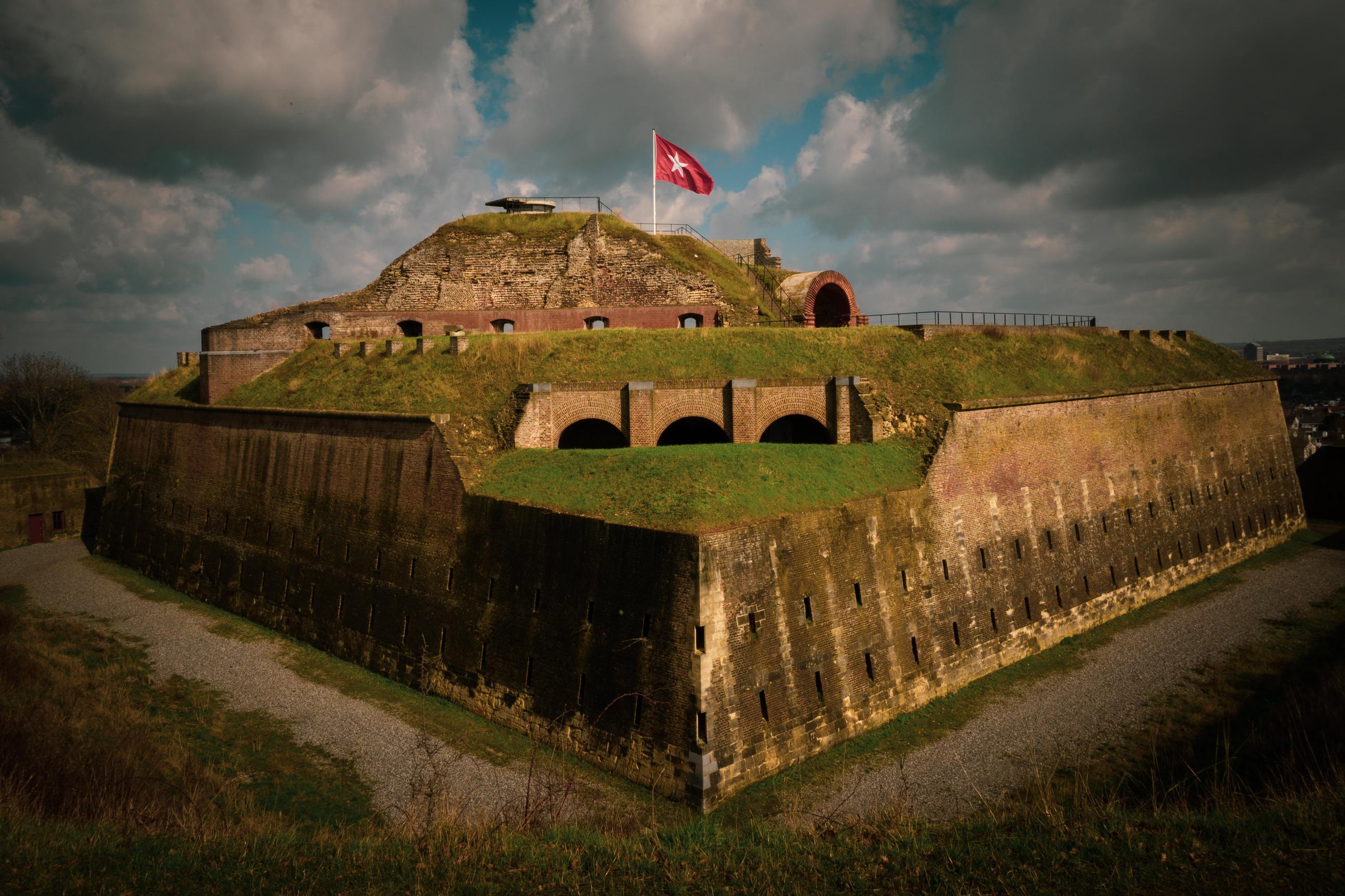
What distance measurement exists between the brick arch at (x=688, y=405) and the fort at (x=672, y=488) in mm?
100

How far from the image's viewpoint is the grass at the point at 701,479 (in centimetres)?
1485

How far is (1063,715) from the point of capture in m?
16.3

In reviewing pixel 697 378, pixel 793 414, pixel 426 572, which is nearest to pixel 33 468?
pixel 426 572

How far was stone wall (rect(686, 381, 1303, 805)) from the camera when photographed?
45.2ft

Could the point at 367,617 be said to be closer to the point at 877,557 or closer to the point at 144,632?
the point at 144,632

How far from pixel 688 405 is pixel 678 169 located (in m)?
11.4

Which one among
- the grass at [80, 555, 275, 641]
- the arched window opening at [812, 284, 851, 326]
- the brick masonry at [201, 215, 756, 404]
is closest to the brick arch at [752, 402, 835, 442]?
the brick masonry at [201, 215, 756, 404]

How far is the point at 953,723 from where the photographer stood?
626 inches

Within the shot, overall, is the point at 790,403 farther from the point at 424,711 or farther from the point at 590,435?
the point at 424,711

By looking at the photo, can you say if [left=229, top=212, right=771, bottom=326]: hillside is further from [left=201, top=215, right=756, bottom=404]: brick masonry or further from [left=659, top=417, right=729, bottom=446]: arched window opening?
[left=659, top=417, right=729, bottom=446]: arched window opening

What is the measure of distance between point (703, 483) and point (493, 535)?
4640 millimetres

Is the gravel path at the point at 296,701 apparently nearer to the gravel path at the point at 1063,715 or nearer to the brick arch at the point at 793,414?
the gravel path at the point at 1063,715

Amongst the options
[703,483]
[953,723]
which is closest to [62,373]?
[703,483]

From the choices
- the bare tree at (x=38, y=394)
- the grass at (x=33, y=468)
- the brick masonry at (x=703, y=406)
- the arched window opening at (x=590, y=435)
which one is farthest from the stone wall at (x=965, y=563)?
the bare tree at (x=38, y=394)
